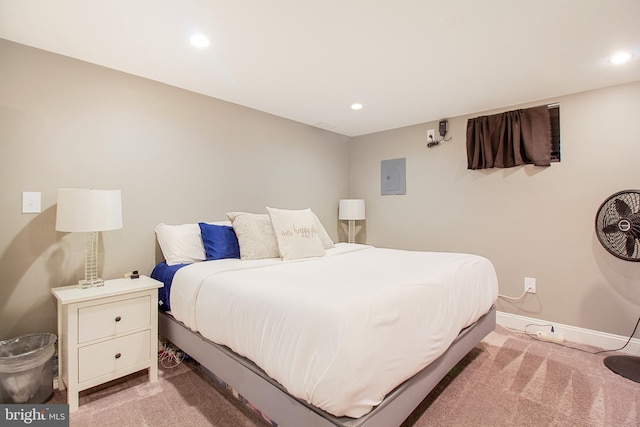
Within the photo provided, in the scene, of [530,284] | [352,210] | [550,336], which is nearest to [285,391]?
[550,336]

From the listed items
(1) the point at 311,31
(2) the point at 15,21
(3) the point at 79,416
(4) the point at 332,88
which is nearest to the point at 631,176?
(4) the point at 332,88

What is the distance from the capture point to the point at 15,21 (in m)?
1.70

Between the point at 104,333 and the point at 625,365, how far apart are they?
3553 millimetres

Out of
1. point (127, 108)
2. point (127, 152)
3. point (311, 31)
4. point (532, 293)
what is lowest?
point (532, 293)

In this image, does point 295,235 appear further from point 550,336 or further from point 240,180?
point 550,336

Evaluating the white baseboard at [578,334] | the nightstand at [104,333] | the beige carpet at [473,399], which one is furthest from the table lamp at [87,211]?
the white baseboard at [578,334]

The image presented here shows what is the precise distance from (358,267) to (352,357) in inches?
40.8

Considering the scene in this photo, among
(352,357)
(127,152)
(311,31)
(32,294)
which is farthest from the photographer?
(127,152)

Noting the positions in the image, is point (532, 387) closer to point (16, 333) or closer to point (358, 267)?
point (358, 267)

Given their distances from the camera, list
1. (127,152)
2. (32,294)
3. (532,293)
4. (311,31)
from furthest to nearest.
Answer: (532,293) < (127,152) < (32,294) < (311,31)

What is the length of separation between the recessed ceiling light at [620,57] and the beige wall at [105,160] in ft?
9.58

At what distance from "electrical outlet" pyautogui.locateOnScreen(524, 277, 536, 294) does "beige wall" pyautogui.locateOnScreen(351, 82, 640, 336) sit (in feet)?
0.13

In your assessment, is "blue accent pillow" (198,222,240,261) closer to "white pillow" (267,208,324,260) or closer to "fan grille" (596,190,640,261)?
"white pillow" (267,208,324,260)

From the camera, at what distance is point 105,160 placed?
224cm
